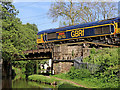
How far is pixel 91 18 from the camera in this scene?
44500 millimetres

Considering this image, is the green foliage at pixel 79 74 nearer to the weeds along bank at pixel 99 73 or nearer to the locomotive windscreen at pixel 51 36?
the weeds along bank at pixel 99 73

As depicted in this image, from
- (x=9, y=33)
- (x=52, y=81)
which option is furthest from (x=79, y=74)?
(x=9, y=33)

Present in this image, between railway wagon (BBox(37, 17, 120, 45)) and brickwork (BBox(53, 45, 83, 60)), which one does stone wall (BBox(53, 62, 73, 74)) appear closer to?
brickwork (BBox(53, 45, 83, 60))

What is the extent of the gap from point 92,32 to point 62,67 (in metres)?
8.84

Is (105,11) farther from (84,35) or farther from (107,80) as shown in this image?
(107,80)

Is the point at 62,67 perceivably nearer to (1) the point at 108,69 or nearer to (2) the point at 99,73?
(2) the point at 99,73

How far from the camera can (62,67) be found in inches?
1124

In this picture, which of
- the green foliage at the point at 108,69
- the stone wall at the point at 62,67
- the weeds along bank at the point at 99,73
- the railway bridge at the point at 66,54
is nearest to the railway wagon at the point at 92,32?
the railway bridge at the point at 66,54

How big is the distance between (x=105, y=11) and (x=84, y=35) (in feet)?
45.8

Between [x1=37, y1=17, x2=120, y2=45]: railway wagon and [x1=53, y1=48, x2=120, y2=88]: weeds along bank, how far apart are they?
3.85 metres

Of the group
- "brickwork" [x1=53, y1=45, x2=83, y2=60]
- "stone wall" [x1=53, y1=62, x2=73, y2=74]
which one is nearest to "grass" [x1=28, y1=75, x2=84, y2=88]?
"stone wall" [x1=53, y1=62, x2=73, y2=74]

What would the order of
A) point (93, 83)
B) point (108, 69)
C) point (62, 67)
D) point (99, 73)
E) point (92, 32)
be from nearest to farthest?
1. point (93, 83)
2. point (108, 69)
3. point (99, 73)
4. point (62, 67)
5. point (92, 32)

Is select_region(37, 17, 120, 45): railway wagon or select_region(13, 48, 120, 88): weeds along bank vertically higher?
select_region(37, 17, 120, 45): railway wagon

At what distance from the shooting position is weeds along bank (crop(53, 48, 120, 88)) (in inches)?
831
